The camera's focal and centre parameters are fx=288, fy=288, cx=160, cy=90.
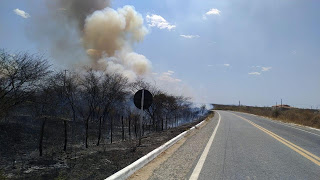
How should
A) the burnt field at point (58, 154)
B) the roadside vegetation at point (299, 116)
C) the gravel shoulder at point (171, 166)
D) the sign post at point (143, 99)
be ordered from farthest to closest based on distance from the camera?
the roadside vegetation at point (299, 116) → the sign post at point (143, 99) → the burnt field at point (58, 154) → the gravel shoulder at point (171, 166)

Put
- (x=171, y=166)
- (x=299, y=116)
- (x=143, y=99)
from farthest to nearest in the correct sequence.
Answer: (x=299, y=116), (x=143, y=99), (x=171, y=166)

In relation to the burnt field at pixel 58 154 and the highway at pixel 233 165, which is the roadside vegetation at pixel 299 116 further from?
the highway at pixel 233 165

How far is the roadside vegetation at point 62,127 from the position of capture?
8297mm

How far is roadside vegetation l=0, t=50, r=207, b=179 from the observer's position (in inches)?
327

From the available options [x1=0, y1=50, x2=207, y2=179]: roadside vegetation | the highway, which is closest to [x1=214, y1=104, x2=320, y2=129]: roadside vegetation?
[x1=0, y1=50, x2=207, y2=179]: roadside vegetation

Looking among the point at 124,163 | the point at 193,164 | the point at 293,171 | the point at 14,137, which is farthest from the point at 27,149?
A: the point at 293,171

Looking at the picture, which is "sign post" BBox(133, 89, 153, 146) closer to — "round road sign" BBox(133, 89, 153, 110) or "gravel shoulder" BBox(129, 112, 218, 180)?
"round road sign" BBox(133, 89, 153, 110)

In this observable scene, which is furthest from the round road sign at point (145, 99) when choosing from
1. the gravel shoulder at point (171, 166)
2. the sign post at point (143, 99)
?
the gravel shoulder at point (171, 166)

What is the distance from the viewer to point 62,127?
2269cm

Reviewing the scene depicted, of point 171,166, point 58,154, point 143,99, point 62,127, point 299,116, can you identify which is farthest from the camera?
point 299,116

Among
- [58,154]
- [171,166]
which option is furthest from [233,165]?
[58,154]

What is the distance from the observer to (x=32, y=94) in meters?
13.8

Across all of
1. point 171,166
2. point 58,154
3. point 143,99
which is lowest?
point 58,154

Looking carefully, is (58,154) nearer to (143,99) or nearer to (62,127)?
(143,99)
